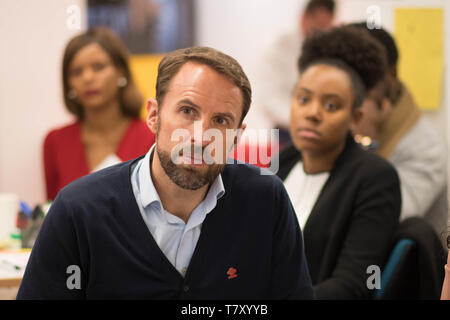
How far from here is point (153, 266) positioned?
1.06 metres

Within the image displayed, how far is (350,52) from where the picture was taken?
5.64ft

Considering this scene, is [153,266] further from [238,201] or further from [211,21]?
[211,21]

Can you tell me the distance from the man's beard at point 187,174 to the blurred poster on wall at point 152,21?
2.66m

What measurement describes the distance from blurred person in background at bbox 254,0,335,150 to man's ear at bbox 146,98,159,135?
1.51 meters

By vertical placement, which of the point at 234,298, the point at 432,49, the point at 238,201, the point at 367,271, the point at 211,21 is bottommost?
the point at 367,271

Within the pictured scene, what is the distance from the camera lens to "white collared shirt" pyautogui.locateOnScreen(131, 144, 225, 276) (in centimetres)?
109

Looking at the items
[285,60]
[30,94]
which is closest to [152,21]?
[285,60]

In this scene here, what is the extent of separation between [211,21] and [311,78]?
2110 millimetres

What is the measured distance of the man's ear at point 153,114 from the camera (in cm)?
109

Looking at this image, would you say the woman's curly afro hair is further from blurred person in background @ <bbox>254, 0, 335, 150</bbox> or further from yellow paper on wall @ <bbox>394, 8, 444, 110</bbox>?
blurred person in background @ <bbox>254, 0, 335, 150</bbox>

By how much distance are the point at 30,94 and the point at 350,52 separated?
1.61 metres

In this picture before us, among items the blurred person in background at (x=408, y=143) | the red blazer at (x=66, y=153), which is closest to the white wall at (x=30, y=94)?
the red blazer at (x=66, y=153)
